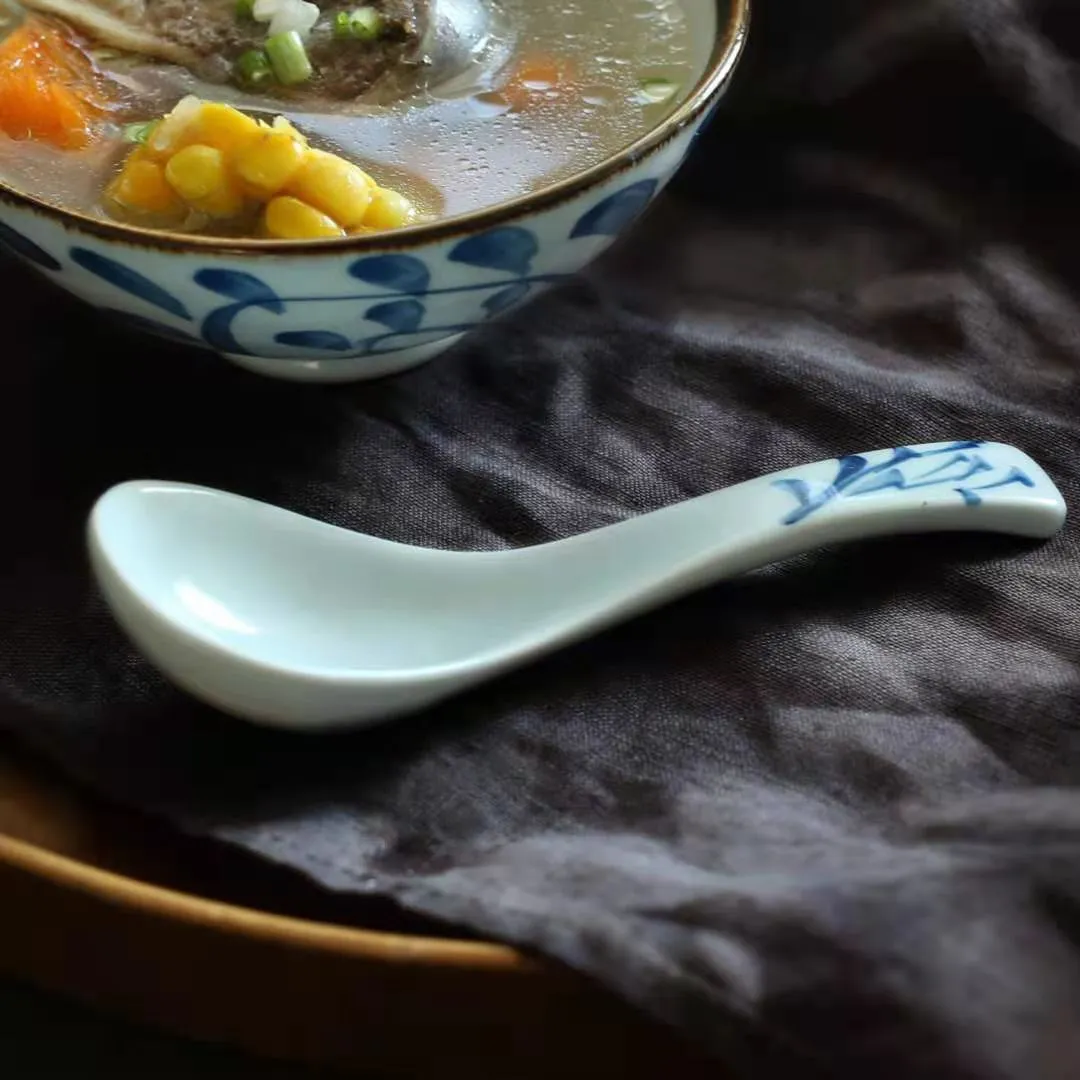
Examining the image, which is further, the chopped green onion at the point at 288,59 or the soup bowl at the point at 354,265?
the chopped green onion at the point at 288,59

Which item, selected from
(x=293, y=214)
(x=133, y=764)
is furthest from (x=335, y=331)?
(x=133, y=764)

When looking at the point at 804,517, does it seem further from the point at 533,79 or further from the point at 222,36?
the point at 222,36

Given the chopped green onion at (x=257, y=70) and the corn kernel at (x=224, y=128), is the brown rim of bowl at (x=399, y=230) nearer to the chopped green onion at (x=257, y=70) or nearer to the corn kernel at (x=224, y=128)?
the corn kernel at (x=224, y=128)

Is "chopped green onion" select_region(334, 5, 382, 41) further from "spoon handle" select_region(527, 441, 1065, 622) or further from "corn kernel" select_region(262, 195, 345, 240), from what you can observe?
"spoon handle" select_region(527, 441, 1065, 622)

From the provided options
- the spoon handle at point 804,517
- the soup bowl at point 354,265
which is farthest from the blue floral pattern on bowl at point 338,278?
the spoon handle at point 804,517

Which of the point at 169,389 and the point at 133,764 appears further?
the point at 169,389

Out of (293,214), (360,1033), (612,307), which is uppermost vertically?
(293,214)

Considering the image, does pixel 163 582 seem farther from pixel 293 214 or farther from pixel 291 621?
pixel 293 214

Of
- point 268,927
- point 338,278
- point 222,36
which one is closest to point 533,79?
point 222,36
